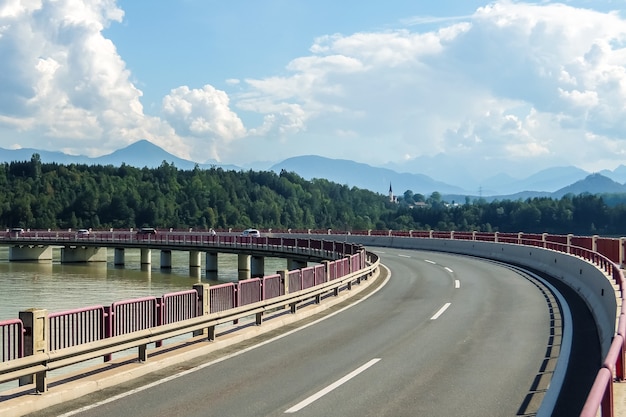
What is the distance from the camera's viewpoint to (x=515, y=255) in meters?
45.2

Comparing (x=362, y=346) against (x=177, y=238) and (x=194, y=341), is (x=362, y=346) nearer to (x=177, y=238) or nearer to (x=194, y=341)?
(x=194, y=341)

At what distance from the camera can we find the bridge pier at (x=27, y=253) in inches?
3770

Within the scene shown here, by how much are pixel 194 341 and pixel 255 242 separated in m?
51.5

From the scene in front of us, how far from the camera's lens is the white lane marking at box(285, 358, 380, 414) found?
1134 centimetres

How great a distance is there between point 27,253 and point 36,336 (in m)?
90.3

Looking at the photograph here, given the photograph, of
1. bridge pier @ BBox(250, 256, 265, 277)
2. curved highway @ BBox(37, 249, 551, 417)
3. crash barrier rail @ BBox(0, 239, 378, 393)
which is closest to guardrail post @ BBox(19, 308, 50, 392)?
crash barrier rail @ BBox(0, 239, 378, 393)

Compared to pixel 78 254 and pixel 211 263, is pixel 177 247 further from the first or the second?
pixel 78 254

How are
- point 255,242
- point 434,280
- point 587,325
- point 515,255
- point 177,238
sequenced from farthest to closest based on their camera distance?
1. point 177,238
2. point 255,242
3. point 515,255
4. point 434,280
5. point 587,325

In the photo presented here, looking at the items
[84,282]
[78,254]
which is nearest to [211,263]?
[84,282]

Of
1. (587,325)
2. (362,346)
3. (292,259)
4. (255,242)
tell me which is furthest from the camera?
(255,242)

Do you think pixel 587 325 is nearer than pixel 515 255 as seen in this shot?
Yes

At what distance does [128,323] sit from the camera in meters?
14.1

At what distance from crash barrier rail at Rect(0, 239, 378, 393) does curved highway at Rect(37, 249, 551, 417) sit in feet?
2.55

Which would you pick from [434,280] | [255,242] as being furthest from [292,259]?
[434,280]
